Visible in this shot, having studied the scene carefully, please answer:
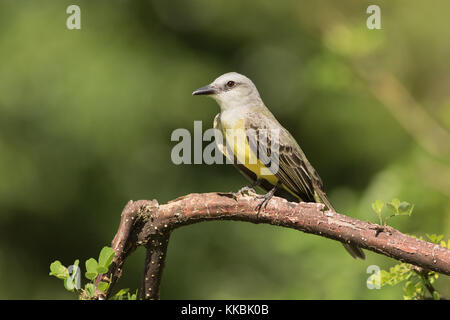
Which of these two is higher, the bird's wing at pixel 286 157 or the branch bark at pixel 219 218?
the bird's wing at pixel 286 157

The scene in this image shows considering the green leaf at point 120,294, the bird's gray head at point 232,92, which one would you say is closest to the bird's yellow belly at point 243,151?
the bird's gray head at point 232,92

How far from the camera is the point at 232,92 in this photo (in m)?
4.80

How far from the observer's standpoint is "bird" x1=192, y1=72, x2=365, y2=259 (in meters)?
4.26

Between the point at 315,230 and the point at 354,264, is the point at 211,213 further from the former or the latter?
the point at 354,264

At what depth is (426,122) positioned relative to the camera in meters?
5.42

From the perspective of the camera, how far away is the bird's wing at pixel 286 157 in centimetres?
425

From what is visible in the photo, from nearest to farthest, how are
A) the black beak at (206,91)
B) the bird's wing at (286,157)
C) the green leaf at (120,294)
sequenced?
the green leaf at (120,294) < the bird's wing at (286,157) < the black beak at (206,91)

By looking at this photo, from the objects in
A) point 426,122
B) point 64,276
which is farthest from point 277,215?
point 426,122

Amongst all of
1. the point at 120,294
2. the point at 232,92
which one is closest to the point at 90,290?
the point at 120,294

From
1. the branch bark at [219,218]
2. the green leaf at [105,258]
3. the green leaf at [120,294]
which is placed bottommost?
the green leaf at [120,294]

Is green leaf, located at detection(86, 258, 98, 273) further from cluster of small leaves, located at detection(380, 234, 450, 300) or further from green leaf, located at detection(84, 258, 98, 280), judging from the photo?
cluster of small leaves, located at detection(380, 234, 450, 300)

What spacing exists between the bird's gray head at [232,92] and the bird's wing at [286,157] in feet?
0.84

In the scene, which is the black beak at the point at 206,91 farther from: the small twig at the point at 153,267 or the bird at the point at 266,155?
the small twig at the point at 153,267
